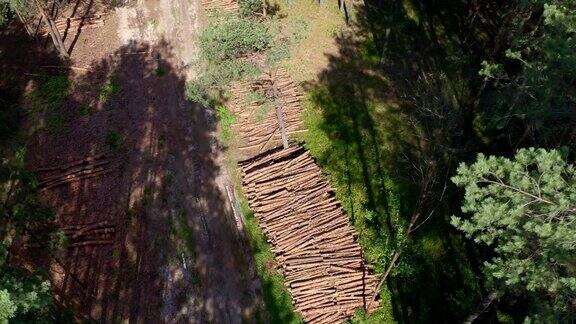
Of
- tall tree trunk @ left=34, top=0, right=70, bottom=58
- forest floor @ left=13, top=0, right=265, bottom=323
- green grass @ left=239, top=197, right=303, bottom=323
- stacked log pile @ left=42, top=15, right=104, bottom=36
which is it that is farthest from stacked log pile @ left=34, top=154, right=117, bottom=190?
stacked log pile @ left=42, top=15, right=104, bottom=36

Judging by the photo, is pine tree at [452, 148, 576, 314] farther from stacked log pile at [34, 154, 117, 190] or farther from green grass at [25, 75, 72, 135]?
green grass at [25, 75, 72, 135]

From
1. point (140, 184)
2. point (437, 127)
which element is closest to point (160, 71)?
point (140, 184)

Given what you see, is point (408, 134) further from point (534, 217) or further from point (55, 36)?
point (55, 36)

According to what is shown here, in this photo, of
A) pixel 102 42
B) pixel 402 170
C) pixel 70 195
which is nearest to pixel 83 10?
pixel 102 42

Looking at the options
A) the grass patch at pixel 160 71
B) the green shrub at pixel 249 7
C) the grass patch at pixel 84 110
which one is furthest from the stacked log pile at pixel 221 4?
the grass patch at pixel 84 110

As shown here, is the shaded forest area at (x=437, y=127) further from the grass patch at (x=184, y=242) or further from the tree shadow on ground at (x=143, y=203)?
the grass patch at (x=184, y=242)

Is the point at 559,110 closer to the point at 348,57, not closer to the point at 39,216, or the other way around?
the point at 348,57
